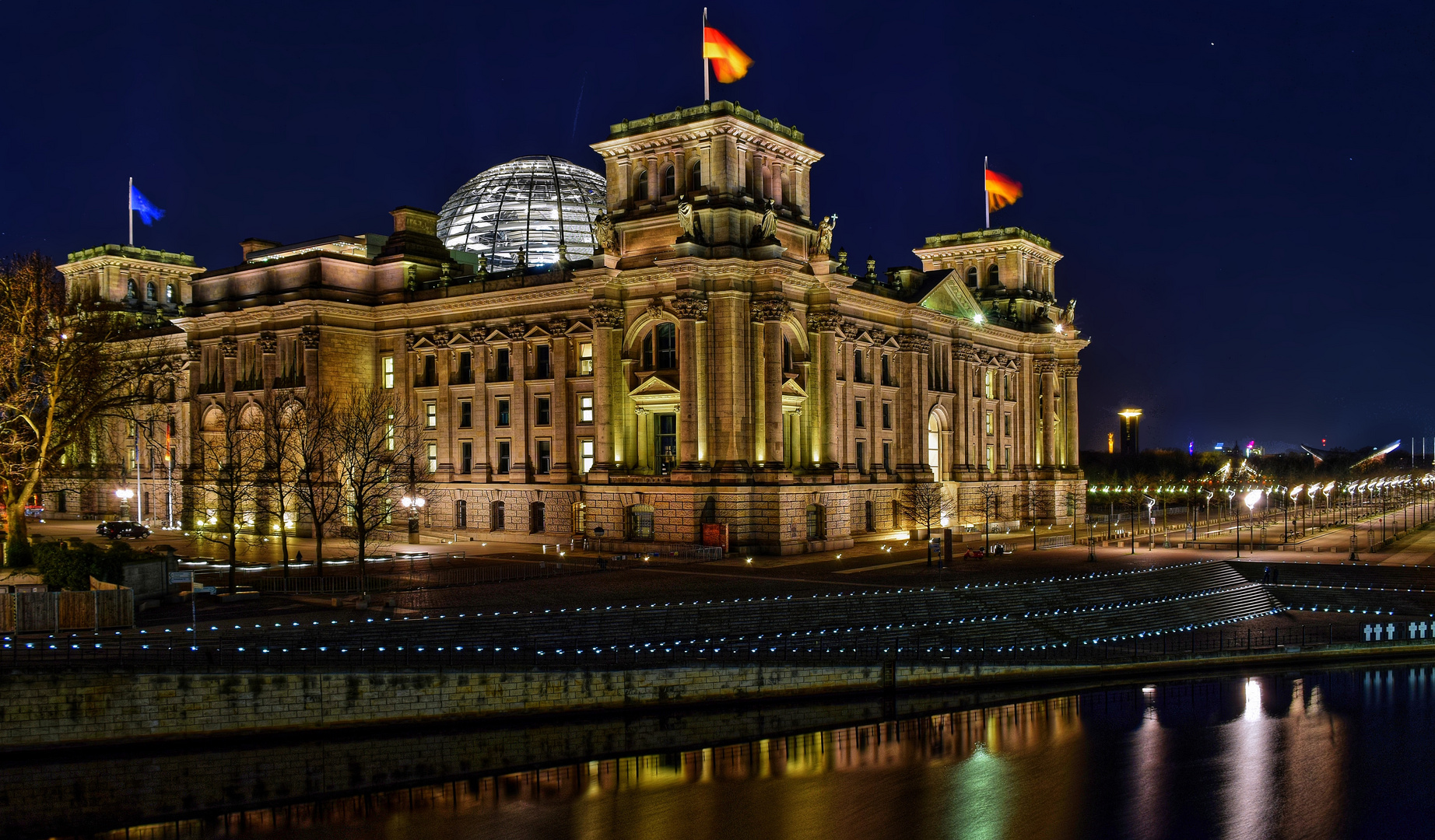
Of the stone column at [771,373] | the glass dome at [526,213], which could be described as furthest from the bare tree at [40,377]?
the glass dome at [526,213]

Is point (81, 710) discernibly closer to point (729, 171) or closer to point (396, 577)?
point (396, 577)

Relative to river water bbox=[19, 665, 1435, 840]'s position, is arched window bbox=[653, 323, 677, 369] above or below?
above

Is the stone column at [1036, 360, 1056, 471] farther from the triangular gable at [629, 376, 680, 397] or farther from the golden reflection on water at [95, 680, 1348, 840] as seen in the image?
the golden reflection on water at [95, 680, 1348, 840]

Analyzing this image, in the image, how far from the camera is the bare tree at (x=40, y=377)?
5053cm

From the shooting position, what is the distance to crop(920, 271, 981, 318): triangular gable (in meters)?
86.1

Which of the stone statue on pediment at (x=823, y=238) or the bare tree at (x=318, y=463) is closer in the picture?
the bare tree at (x=318, y=463)

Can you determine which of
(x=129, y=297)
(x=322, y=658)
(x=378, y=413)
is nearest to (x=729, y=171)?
(x=378, y=413)

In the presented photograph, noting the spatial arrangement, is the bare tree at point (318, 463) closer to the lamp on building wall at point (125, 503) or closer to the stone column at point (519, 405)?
the stone column at point (519, 405)

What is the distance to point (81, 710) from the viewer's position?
31203 millimetres

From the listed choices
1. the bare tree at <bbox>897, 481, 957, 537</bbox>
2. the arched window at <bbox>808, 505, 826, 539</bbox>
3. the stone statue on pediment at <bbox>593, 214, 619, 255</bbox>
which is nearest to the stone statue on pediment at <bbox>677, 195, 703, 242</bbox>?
the stone statue on pediment at <bbox>593, 214, 619, 255</bbox>

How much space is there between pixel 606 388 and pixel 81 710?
1560 inches

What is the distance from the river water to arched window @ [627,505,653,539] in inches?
1199

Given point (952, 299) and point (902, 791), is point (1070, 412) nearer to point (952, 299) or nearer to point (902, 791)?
point (952, 299)

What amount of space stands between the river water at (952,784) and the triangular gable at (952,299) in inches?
2024
